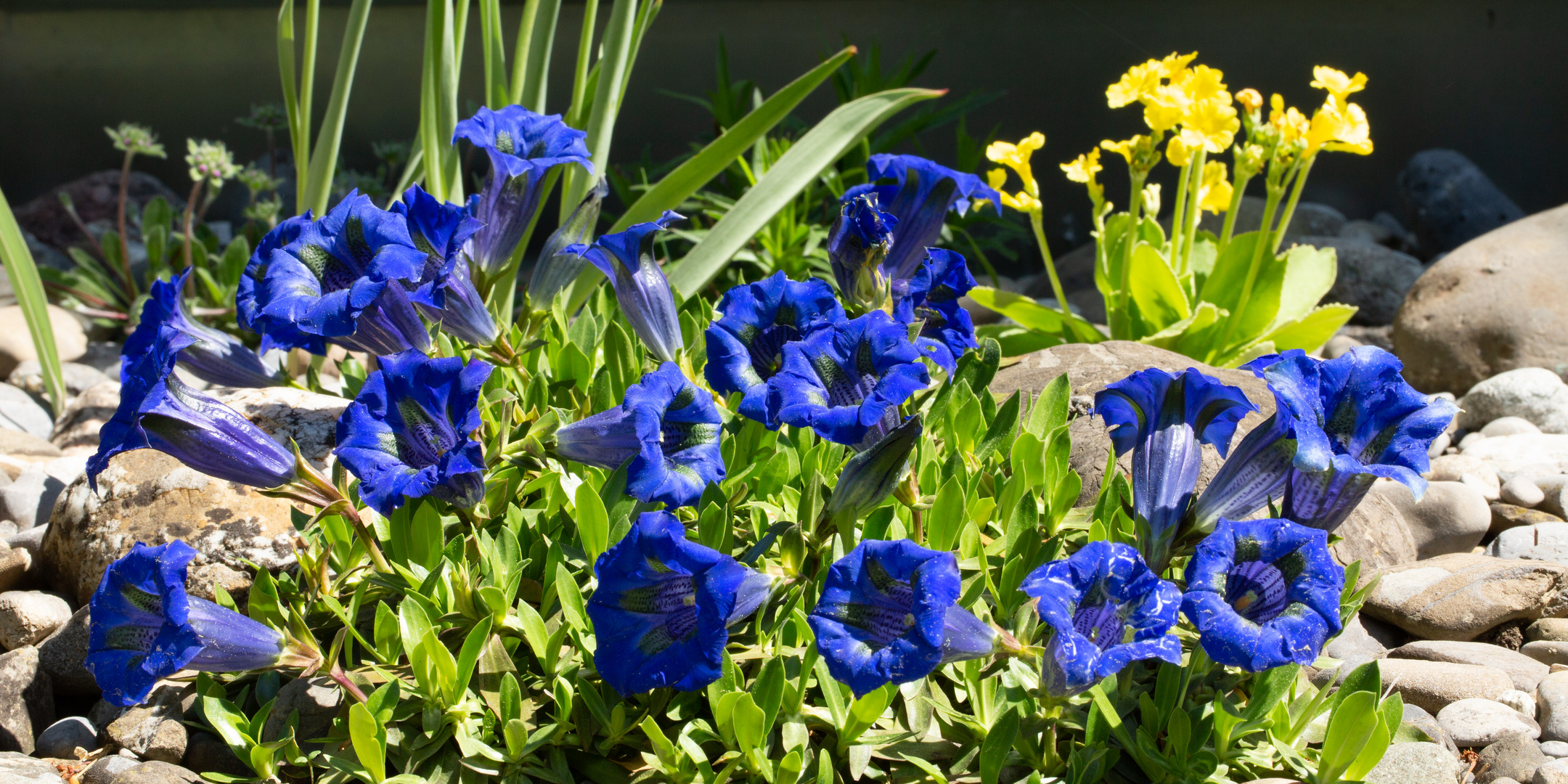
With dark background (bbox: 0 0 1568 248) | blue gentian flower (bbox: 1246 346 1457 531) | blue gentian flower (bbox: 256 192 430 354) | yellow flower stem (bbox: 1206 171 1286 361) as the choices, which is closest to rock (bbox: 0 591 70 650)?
blue gentian flower (bbox: 256 192 430 354)

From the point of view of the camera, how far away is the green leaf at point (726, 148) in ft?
9.23

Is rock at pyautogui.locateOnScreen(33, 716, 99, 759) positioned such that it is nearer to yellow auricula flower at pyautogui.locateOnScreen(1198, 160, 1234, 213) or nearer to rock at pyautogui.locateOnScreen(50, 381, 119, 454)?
rock at pyautogui.locateOnScreen(50, 381, 119, 454)

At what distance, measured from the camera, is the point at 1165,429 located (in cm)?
149

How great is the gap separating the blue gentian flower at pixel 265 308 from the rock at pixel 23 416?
7.40 ft

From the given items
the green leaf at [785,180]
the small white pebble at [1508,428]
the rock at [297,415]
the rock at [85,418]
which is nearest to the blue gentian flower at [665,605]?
the rock at [297,415]

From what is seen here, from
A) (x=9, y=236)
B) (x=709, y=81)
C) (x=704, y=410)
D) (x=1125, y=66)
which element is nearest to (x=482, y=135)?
(x=704, y=410)

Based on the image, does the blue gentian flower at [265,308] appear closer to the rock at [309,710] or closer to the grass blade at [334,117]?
the rock at [309,710]

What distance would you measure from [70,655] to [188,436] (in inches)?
27.4

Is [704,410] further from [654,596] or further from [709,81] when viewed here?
[709,81]

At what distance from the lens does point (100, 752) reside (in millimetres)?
1813

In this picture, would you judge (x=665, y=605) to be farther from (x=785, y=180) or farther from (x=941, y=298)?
(x=785, y=180)

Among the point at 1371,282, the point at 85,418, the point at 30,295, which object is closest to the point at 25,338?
the point at 85,418

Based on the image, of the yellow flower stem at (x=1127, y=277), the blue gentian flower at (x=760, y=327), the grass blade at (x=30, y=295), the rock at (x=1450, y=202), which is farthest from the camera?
the rock at (x=1450, y=202)

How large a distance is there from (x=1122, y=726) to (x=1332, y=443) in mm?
473
